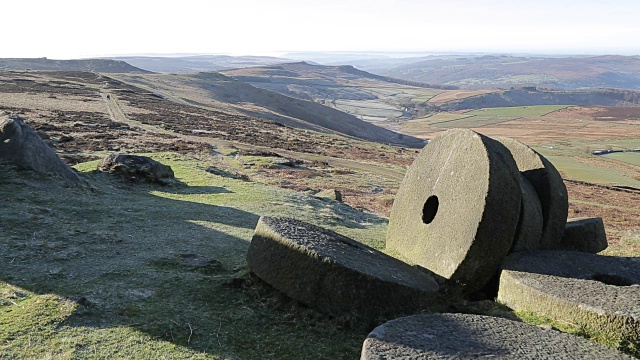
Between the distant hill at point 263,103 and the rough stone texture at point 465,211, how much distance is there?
9478 centimetres

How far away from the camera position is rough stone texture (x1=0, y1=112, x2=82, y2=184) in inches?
569

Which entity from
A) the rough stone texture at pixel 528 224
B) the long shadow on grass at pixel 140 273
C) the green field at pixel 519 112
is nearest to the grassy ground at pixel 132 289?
the long shadow on grass at pixel 140 273

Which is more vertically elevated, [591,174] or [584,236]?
[584,236]

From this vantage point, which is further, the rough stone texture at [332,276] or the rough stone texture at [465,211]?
the rough stone texture at [465,211]

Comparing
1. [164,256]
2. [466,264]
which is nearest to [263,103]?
[164,256]

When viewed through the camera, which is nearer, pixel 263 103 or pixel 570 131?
pixel 263 103

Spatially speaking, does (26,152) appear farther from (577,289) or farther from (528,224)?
(577,289)

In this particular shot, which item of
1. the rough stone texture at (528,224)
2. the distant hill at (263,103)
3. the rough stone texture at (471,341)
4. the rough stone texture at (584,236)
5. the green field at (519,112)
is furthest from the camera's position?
the green field at (519,112)

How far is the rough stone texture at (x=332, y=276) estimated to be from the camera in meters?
7.10

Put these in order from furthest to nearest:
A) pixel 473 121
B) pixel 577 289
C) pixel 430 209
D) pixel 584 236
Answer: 1. pixel 473 121
2. pixel 584 236
3. pixel 430 209
4. pixel 577 289

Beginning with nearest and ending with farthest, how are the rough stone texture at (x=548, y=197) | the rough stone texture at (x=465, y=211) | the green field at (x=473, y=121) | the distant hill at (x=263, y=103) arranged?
1. the rough stone texture at (x=465, y=211)
2. the rough stone texture at (x=548, y=197)
3. the distant hill at (x=263, y=103)
4. the green field at (x=473, y=121)

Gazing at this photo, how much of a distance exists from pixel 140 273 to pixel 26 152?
28.5 ft

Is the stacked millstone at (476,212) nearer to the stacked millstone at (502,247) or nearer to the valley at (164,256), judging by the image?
the stacked millstone at (502,247)

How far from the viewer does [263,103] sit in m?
131
